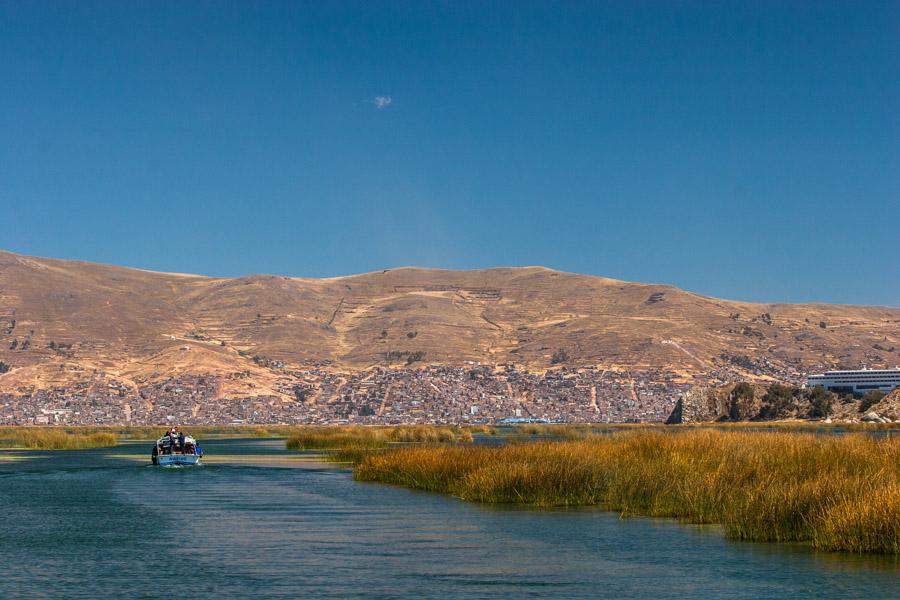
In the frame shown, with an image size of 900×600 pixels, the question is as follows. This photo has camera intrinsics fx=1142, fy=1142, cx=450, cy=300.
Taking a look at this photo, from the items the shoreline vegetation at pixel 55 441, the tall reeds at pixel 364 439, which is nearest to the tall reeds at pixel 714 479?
the tall reeds at pixel 364 439

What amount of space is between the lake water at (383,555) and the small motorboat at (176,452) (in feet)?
73.9

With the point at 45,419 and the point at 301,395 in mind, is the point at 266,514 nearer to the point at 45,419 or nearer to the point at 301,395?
the point at 45,419

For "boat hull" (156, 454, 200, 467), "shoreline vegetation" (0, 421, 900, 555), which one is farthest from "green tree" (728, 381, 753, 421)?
"shoreline vegetation" (0, 421, 900, 555)

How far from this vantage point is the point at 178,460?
200 feet

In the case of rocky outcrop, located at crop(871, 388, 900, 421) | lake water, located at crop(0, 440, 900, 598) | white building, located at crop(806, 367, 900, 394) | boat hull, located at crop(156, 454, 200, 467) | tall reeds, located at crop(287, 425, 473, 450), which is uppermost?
white building, located at crop(806, 367, 900, 394)

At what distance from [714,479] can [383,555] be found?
11.0m

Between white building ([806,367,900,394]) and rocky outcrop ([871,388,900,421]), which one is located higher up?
white building ([806,367,900,394])

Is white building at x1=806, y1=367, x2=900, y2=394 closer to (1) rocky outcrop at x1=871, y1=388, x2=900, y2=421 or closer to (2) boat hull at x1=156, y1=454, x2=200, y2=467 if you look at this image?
(1) rocky outcrop at x1=871, y1=388, x2=900, y2=421

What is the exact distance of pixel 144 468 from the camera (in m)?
60.0

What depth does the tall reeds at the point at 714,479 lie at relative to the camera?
74.3ft

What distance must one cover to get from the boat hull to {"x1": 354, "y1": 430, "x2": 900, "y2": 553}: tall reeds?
2028cm

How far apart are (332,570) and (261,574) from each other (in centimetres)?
132

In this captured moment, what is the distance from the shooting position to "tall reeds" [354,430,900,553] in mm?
22656

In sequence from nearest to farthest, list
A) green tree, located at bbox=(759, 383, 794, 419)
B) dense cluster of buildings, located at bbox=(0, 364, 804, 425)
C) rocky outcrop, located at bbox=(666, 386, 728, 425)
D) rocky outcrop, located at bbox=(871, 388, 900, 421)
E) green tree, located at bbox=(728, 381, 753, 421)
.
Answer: rocky outcrop, located at bbox=(871, 388, 900, 421)
rocky outcrop, located at bbox=(666, 386, 728, 425)
green tree, located at bbox=(759, 383, 794, 419)
green tree, located at bbox=(728, 381, 753, 421)
dense cluster of buildings, located at bbox=(0, 364, 804, 425)
